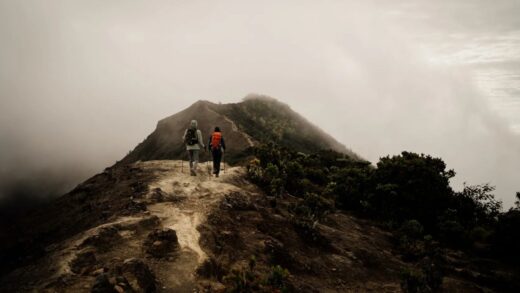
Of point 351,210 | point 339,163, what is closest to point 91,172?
point 339,163

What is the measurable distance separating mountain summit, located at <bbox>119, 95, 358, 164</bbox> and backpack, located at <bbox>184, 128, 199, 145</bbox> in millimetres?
23042

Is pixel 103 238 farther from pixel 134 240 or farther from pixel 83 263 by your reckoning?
pixel 83 263

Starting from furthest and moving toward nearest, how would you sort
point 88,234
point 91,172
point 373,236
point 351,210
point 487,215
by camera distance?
point 91,172 → point 487,215 → point 351,210 → point 373,236 → point 88,234

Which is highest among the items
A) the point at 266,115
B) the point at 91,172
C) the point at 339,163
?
the point at 266,115

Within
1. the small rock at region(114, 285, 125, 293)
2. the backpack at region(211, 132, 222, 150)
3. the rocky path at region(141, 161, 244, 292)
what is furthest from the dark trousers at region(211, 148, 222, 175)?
the small rock at region(114, 285, 125, 293)

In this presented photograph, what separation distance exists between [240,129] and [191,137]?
121ft

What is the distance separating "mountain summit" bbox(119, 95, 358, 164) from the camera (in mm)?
52156

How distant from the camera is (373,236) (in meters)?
21.3

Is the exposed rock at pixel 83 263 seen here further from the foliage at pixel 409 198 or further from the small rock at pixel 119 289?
the foliage at pixel 409 198

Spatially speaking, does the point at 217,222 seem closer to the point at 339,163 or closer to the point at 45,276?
the point at 45,276

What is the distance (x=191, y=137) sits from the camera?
60.5 feet

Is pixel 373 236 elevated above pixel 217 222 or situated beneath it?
situated beneath

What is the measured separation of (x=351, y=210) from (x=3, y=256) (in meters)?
22.3

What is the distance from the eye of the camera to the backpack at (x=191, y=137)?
60.3 feet
